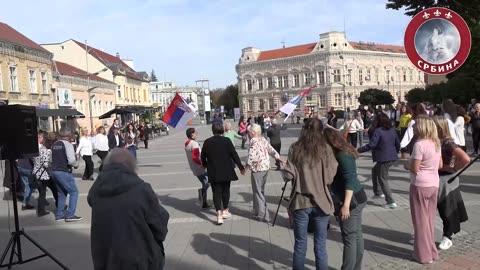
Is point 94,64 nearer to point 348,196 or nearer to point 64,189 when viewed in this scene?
point 64,189

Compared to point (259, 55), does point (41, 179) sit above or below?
below

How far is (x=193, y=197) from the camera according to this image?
1046 centimetres

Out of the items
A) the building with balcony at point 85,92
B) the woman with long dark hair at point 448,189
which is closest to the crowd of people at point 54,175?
the woman with long dark hair at point 448,189

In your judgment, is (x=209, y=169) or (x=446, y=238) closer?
(x=446, y=238)

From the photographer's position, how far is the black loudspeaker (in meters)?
5.70

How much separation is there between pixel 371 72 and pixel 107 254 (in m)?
116

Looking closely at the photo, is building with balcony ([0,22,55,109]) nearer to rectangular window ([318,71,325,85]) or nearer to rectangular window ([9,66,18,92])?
rectangular window ([9,66,18,92])

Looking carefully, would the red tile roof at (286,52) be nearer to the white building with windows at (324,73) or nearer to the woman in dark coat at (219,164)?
the white building with windows at (324,73)

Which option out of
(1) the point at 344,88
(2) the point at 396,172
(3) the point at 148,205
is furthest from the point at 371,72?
(3) the point at 148,205

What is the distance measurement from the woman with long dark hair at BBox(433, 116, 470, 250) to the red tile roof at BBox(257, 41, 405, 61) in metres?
110

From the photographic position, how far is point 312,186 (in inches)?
179

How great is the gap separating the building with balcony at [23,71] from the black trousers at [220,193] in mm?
A: 26158

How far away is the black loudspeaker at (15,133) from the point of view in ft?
18.7

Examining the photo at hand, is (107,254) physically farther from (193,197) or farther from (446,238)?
(193,197)
